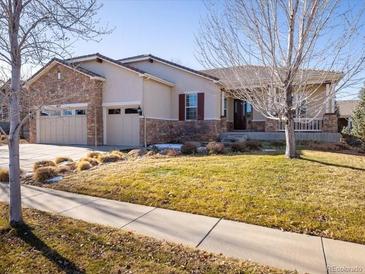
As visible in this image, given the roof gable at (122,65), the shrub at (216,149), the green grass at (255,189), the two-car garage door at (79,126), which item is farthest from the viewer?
the two-car garage door at (79,126)

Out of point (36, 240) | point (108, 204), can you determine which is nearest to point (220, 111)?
point (108, 204)

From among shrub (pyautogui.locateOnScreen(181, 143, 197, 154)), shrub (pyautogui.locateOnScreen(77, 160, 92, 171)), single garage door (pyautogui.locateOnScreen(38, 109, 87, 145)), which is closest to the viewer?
shrub (pyautogui.locateOnScreen(77, 160, 92, 171))

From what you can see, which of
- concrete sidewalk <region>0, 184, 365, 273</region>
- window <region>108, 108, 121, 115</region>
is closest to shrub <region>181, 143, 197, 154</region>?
concrete sidewalk <region>0, 184, 365, 273</region>

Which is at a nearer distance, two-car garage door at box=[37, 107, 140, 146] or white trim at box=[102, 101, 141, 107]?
white trim at box=[102, 101, 141, 107]

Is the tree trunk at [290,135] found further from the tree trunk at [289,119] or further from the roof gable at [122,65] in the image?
the roof gable at [122,65]

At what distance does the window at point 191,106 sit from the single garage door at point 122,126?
3.38 metres

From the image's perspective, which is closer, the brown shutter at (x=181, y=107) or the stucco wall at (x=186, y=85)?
the stucco wall at (x=186, y=85)

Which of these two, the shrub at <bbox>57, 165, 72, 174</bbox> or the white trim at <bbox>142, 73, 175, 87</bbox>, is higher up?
the white trim at <bbox>142, 73, 175, 87</bbox>

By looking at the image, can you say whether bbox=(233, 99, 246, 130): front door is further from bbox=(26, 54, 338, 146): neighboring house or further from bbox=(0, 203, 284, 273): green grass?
bbox=(0, 203, 284, 273): green grass

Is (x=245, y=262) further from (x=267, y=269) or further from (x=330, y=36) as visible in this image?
(x=330, y=36)

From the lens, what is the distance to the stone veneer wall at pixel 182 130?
57.9 feet

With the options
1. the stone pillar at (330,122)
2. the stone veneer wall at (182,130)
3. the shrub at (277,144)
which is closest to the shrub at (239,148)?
the shrub at (277,144)

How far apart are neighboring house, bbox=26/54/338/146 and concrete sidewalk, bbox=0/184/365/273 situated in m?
10.9

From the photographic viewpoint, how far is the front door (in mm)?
21344
